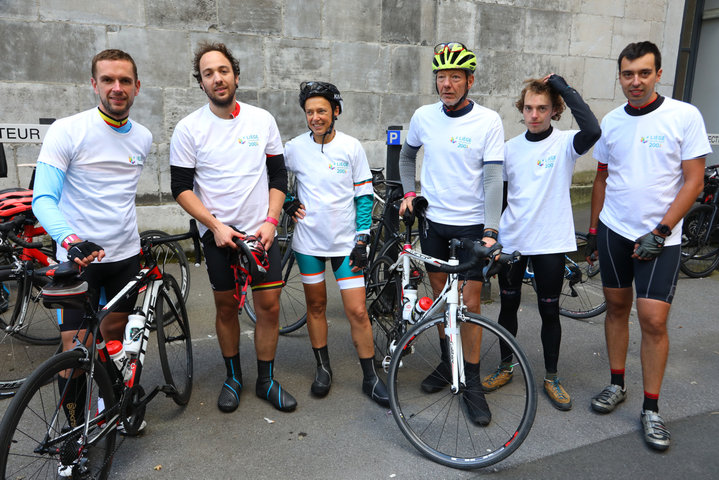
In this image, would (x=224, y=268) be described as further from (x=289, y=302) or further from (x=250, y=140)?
(x=289, y=302)

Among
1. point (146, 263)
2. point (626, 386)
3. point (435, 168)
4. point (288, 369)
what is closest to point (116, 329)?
point (146, 263)

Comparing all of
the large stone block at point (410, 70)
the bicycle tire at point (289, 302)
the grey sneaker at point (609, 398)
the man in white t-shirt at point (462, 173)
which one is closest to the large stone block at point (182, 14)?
the large stone block at point (410, 70)

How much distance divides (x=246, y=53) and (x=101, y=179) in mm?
4075

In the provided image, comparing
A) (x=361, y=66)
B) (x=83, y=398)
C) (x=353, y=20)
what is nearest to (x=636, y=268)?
(x=83, y=398)

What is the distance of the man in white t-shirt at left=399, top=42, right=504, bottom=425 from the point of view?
3.25m

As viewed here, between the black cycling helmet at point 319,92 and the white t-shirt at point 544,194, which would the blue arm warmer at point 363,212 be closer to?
the black cycling helmet at point 319,92

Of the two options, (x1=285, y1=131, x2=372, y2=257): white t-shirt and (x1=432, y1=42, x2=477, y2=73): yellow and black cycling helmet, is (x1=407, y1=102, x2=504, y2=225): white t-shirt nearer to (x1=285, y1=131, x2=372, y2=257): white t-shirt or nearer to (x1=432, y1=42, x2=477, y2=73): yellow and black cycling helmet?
(x1=432, y1=42, x2=477, y2=73): yellow and black cycling helmet

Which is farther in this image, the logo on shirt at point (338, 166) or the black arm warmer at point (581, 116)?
the logo on shirt at point (338, 166)

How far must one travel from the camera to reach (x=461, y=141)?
3291 millimetres

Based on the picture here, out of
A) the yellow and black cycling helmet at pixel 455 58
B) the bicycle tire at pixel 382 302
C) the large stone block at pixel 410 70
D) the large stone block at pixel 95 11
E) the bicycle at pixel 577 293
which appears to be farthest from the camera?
the large stone block at pixel 410 70

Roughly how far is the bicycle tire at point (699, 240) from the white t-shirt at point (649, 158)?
3.64m

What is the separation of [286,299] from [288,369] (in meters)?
1.25

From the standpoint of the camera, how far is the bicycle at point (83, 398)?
2291mm

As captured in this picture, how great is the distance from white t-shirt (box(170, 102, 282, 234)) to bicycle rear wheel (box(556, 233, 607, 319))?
9.44 feet
